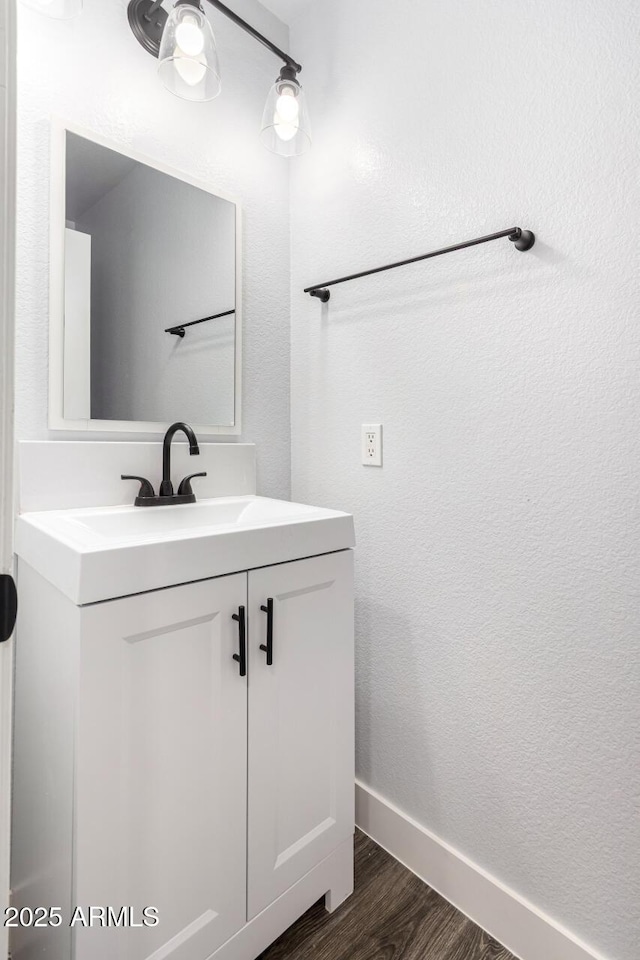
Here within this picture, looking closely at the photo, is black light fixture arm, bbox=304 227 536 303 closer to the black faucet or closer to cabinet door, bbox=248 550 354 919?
the black faucet

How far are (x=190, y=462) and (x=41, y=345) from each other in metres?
0.45

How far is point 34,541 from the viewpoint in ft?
3.18

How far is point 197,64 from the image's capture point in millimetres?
1176

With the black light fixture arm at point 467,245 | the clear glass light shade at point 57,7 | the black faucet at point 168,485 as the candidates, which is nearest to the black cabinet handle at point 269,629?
the black faucet at point 168,485

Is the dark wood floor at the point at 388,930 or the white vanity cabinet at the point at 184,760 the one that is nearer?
the white vanity cabinet at the point at 184,760

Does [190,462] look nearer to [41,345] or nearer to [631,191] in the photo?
[41,345]

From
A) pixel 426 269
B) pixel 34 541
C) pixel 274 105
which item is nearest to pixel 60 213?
pixel 274 105

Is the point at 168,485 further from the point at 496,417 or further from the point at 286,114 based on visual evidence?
the point at 286,114

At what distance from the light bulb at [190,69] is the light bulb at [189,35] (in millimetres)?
16

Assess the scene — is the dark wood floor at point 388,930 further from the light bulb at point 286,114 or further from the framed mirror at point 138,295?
the light bulb at point 286,114

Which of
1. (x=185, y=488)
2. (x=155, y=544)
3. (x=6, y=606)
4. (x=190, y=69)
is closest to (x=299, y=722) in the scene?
(x=155, y=544)

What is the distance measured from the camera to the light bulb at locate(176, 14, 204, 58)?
1.14 meters

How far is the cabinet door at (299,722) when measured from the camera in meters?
1.03

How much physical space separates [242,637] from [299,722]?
11.2 inches
